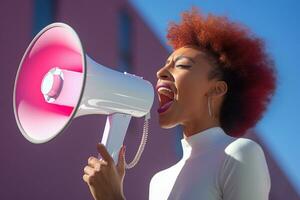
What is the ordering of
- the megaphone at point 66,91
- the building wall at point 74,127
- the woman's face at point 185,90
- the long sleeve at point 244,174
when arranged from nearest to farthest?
the long sleeve at point 244,174
the megaphone at point 66,91
the woman's face at point 185,90
the building wall at point 74,127

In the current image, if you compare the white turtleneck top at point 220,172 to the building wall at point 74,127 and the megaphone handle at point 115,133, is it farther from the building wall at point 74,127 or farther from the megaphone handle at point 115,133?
the building wall at point 74,127

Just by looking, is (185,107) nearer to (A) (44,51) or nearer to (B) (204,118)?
(B) (204,118)

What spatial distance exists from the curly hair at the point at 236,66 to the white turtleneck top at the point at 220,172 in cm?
17

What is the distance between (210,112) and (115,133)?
1.00 feet

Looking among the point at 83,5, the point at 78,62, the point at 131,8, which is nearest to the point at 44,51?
the point at 78,62

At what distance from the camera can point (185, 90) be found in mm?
1412

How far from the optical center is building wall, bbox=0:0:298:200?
200 inches

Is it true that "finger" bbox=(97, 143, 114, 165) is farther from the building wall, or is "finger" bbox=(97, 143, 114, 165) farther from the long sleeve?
the building wall

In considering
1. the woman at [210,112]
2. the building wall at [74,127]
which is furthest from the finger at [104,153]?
the building wall at [74,127]

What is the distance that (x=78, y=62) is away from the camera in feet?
4.72

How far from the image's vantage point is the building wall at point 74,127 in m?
5.07

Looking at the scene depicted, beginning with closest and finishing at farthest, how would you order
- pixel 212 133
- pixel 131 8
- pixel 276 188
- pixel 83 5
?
pixel 212 133, pixel 83 5, pixel 131 8, pixel 276 188

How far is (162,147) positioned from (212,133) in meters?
6.26

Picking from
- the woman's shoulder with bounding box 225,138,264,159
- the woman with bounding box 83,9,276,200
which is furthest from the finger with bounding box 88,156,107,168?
the woman's shoulder with bounding box 225,138,264,159
